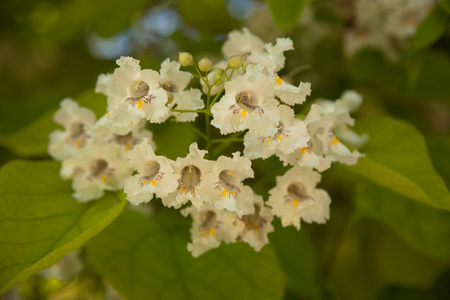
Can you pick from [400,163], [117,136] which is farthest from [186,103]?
[400,163]

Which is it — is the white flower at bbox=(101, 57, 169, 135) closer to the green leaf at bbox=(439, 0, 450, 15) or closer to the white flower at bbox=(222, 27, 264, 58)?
the white flower at bbox=(222, 27, 264, 58)

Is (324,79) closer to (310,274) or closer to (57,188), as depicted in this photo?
(310,274)

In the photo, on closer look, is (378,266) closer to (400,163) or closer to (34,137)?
(400,163)

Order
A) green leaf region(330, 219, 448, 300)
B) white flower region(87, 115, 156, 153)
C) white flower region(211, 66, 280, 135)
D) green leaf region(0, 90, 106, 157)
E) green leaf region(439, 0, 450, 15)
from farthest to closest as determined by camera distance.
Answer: green leaf region(330, 219, 448, 300)
green leaf region(0, 90, 106, 157)
green leaf region(439, 0, 450, 15)
white flower region(87, 115, 156, 153)
white flower region(211, 66, 280, 135)

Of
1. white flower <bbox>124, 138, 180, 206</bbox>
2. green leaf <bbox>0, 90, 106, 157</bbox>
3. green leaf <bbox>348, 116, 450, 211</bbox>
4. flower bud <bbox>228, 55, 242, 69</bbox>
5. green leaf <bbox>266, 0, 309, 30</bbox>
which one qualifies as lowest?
green leaf <bbox>0, 90, 106, 157</bbox>

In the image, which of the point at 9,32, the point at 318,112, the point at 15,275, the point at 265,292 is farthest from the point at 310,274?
the point at 9,32

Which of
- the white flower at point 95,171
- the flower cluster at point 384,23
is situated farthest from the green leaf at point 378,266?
the white flower at point 95,171

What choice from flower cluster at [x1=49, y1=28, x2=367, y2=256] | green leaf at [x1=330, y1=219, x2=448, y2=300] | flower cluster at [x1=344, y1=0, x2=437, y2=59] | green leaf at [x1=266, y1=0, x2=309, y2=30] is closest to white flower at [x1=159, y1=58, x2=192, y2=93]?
flower cluster at [x1=49, y1=28, x2=367, y2=256]
